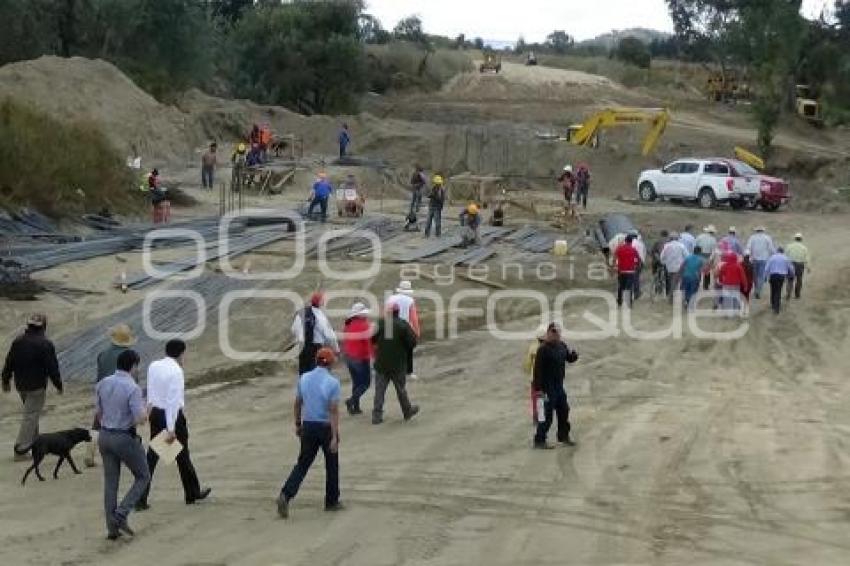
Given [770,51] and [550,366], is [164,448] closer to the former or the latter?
[550,366]

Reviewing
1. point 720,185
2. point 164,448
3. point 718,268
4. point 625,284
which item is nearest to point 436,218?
point 625,284

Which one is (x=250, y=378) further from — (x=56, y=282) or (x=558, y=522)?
(x=558, y=522)

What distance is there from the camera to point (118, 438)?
1029 centimetres

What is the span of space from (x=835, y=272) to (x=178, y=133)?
2369cm

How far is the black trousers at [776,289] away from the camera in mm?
23031

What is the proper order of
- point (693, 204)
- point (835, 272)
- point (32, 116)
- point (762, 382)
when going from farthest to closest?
1. point (693, 204)
2. point (32, 116)
3. point (835, 272)
4. point (762, 382)

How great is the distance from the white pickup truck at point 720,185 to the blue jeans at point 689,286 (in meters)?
15.4

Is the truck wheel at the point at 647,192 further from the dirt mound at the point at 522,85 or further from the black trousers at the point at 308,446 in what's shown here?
the black trousers at the point at 308,446

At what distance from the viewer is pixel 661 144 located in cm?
4875

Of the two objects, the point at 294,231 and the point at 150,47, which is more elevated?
the point at 150,47

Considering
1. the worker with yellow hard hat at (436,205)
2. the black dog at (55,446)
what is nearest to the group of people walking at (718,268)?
the worker with yellow hard hat at (436,205)

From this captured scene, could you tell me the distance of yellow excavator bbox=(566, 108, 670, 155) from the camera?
44.0 m

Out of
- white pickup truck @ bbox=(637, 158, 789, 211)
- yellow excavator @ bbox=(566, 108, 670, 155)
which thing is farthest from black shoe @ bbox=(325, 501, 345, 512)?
yellow excavator @ bbox=(566, 108, 670, 155)

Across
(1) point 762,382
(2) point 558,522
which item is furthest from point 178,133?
(2) point 558,522
